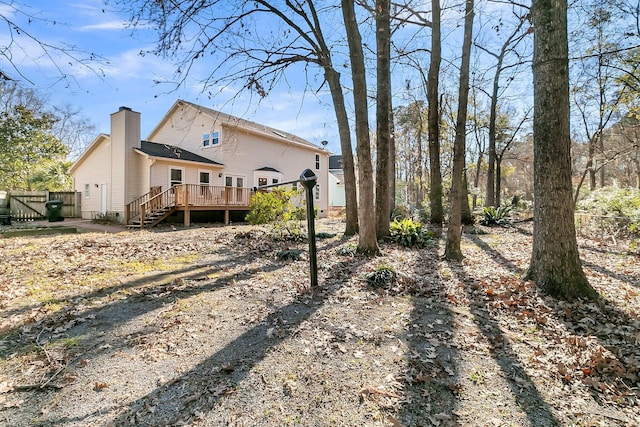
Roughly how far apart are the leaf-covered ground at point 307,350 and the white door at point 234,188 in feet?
34.6

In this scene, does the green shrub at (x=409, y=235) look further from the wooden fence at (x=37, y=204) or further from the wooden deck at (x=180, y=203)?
the wooden fence at (x=37, y=204)

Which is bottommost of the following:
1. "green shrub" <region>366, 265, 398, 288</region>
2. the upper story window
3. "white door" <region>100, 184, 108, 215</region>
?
"green shrub" <region>366, 265, 398, 288</region>

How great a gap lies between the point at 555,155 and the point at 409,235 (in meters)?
4.26

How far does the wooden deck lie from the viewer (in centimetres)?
1332

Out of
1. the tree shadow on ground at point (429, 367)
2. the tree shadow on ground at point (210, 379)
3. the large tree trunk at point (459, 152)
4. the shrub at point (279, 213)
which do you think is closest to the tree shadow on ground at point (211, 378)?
the tree shadow on ground at point (210, 379)

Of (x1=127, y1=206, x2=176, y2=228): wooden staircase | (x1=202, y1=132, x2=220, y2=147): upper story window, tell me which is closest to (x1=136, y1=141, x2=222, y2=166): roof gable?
(x1=202, y1=132, x2=220, y2=147): upper story window

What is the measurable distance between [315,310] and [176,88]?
5501 mm

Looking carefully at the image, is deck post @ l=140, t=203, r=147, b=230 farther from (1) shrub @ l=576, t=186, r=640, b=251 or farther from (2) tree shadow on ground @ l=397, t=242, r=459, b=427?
(1) shrub @ l=576, t=186, r=640, b=251

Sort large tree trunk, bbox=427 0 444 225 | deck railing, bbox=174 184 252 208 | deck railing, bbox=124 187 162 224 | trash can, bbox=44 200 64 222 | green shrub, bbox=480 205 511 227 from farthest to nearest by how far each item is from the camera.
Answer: trash can, bbox=44 200 64 222 < deck railing, bbox=124 187 162 224 < deck railing, bbox=174 184 252 208 < green shrub, bbox=480 205 511 227 < large tree trunk, bbox=427 0 444 225

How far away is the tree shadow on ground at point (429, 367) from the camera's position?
2107 mm

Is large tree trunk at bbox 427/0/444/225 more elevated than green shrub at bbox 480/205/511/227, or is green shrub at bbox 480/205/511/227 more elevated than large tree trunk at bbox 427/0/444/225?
large tree trunk at bbox 427/0/444/225

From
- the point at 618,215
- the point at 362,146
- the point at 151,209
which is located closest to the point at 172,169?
the point at 151,209

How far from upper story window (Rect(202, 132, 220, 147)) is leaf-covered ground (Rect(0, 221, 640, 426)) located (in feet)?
42.3

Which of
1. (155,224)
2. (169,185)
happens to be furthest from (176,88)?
(169,185)
